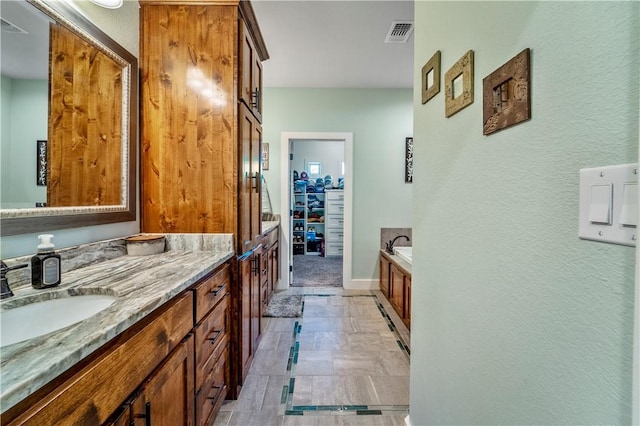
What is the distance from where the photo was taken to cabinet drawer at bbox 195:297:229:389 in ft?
4.28

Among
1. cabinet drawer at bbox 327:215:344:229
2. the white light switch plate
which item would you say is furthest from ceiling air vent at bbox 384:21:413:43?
cabinet drawer at bbox 327:215:344:229

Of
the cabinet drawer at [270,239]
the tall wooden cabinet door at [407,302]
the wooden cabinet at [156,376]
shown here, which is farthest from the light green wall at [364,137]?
the wooden cabinet at [156,376]

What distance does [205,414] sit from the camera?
4.54 feet

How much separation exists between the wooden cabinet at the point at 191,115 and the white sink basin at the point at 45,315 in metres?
0.84

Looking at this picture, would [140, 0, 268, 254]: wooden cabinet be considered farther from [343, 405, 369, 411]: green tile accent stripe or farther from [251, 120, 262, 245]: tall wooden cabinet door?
[343, 405, 369, 411]: green tile accent stripe

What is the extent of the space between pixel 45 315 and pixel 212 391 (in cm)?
86

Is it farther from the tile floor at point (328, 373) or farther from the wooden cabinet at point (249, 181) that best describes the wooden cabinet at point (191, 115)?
the tile floor at point (328, 373)

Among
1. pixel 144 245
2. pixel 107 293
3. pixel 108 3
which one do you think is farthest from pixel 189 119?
pixel 107 293

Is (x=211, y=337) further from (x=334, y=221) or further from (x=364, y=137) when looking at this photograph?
(x=334, y=221)

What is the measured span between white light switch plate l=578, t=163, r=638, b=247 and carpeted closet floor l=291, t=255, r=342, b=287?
387 centimetres

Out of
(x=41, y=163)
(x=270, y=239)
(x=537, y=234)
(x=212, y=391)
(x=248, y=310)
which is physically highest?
(x=41, y=163)

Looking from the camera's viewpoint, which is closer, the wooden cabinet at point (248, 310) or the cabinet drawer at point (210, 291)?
the cabinet drawer at point (210, 291)

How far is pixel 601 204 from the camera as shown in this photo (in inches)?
18.8

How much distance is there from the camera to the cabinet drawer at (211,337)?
1.31 meters
